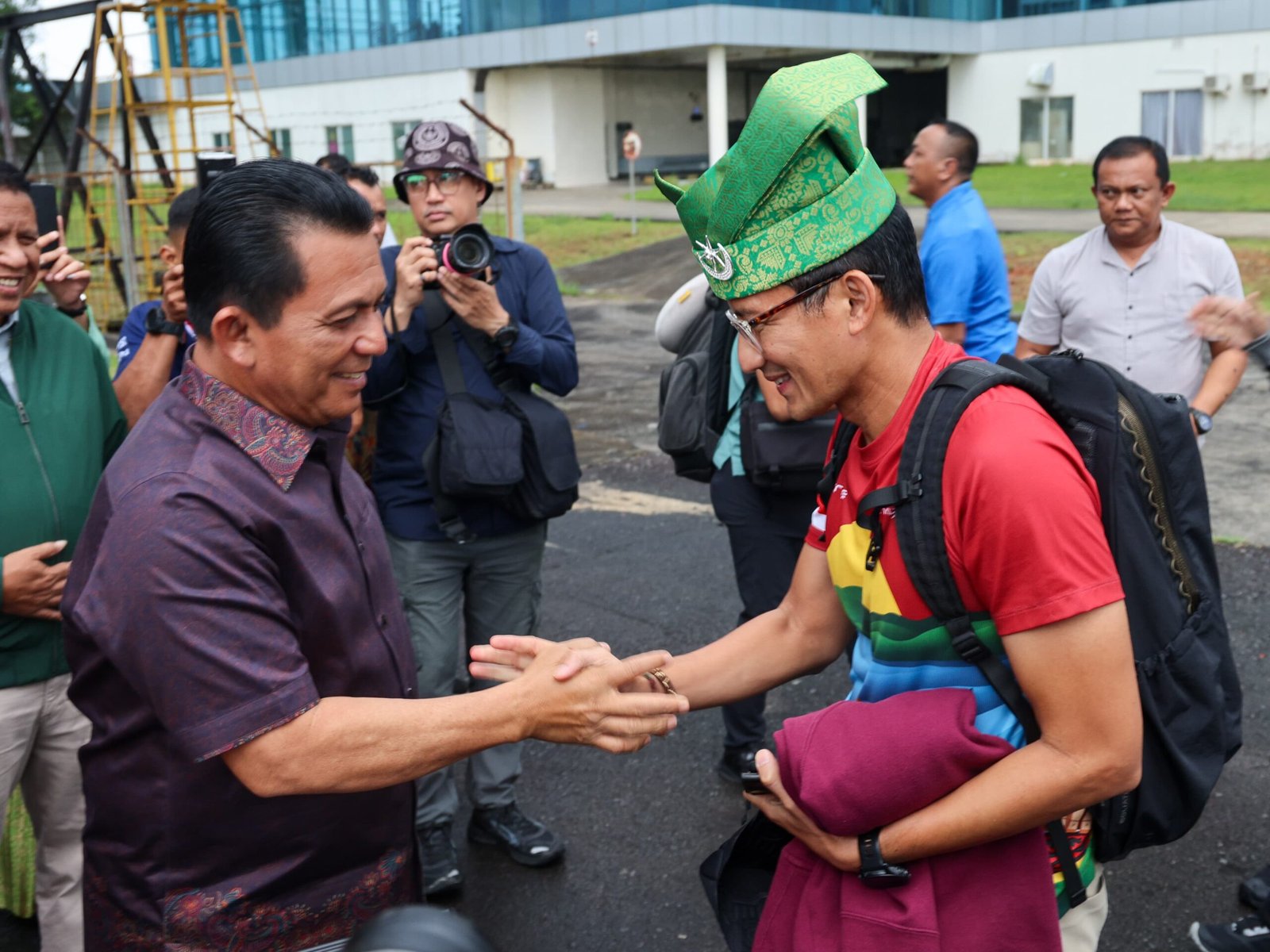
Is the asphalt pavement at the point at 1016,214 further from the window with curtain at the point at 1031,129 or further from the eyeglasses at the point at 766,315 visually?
the window with curtain at the point at 1031,129

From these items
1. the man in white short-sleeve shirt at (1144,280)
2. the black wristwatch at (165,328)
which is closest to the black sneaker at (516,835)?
the black wristwatch at (165,328)

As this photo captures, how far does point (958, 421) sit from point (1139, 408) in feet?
1.10

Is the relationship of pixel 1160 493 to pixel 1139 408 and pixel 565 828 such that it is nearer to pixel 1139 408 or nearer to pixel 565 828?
pixel 1139 408

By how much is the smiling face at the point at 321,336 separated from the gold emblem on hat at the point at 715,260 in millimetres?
584

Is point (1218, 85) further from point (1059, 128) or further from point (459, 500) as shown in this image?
point (459, 500)

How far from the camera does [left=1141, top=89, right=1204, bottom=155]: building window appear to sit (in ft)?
119

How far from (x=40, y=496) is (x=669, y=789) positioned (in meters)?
2.41

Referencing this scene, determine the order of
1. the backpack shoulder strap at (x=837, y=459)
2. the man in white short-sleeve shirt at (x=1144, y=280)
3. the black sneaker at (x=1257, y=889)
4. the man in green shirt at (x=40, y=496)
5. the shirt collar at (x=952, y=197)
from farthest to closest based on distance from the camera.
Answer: the shirt collar at (x=952, y=197) < the man in white short-sleeve shirt at (x=1144, y=280) < the black sneaker at (x=1257, y=889) < the man in green shirt at (x=40, y=496) < the backpack shoulder strap at (x=837, y=459)

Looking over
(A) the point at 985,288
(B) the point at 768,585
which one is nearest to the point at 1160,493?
(B) the point at 768,585

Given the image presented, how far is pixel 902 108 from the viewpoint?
45562 millimetres

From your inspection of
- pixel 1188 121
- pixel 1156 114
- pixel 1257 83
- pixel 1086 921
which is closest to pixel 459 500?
pixel 1086 921

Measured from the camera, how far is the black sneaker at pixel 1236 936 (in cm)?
346

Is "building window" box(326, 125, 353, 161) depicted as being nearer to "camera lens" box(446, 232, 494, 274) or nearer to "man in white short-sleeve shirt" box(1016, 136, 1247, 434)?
"man in white short-sleeve shirt" box(1016, 136, 1247, 434)

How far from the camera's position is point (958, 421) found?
6.35 feet
